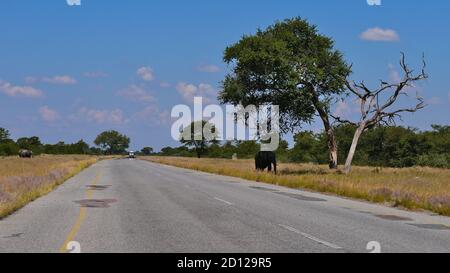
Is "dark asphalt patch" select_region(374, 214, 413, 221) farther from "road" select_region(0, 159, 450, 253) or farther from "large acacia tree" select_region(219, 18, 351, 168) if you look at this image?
"large acacia tree" select_region(219, 18, 351, 168)

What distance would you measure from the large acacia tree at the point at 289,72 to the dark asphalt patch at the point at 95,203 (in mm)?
20929

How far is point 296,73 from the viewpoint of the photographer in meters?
37.7

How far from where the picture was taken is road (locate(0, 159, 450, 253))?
32.4 feet

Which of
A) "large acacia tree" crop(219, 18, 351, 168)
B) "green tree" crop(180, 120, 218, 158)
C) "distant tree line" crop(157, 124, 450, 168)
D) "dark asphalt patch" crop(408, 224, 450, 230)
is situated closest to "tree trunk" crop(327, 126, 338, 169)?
"large acacia tree" crop(219, 18, 351, 168)

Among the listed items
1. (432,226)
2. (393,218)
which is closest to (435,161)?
(393,218)

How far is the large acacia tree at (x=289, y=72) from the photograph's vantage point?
3822 centimetres

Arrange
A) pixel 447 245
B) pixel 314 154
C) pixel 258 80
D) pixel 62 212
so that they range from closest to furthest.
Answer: pixel 447 245, pixel 62 212, pixel 258 80, pixel 314 154

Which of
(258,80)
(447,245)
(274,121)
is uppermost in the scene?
(258,80)

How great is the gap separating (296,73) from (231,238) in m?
28.1

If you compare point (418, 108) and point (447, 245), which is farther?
point (418, 108)

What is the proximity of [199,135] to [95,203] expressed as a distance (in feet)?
470

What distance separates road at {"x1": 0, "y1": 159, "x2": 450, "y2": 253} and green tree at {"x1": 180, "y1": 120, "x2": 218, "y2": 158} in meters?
142
